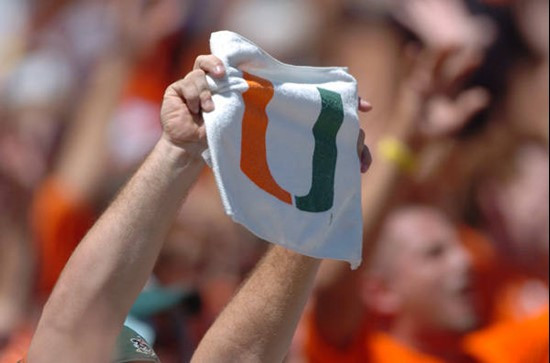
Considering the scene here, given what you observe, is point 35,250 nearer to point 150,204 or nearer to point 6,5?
point 6,5

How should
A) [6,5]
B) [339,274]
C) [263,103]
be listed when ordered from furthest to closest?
[6,5]
[339,274]
[263,103]

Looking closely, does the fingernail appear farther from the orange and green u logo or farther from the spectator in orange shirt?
the spectator in orange shirt

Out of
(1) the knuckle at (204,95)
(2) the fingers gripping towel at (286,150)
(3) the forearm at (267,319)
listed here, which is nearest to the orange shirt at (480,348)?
(3) the forearm at (267,319)

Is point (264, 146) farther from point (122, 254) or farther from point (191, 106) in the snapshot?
point (122, 254)

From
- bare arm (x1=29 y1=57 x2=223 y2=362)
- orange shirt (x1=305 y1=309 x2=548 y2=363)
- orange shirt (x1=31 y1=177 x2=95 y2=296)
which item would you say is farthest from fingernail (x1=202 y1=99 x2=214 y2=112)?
orange shirt (x1=31 y1=177 x2=95 y2=296)

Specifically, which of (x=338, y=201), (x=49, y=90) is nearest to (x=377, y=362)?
(x=338, y=201)

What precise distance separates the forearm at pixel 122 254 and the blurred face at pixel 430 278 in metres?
1.99

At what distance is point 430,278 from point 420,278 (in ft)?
0.13

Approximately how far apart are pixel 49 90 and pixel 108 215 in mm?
4013

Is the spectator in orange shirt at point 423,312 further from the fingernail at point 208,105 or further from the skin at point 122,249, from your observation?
the fingernail at point 208,105

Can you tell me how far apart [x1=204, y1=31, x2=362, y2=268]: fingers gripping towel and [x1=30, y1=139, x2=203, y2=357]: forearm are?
16 cm

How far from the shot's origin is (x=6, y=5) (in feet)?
24.0

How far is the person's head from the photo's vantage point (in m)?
4.67

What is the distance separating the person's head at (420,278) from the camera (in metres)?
4.67
